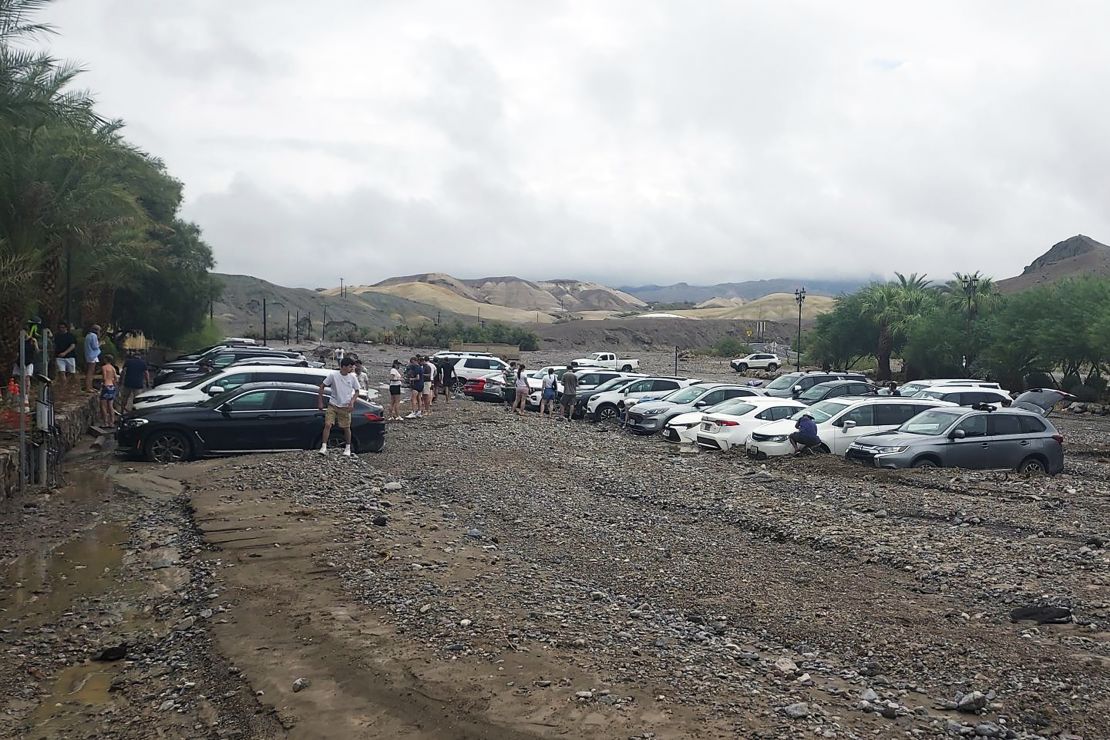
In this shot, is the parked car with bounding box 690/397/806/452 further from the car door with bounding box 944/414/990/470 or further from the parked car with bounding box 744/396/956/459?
the car door with bounding box 944/414/990/470

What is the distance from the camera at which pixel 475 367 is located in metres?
38.4

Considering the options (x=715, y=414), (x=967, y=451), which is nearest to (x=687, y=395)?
(x=715, y=414)

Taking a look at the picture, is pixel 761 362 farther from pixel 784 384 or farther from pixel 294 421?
pixel 294 421

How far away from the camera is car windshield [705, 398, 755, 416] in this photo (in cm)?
2138

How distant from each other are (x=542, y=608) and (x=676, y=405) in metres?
16.8

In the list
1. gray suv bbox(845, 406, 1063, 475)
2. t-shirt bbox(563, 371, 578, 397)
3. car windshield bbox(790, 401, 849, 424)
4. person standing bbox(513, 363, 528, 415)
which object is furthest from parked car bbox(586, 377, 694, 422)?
gray suv bbox(845, 406, 1063, 475)

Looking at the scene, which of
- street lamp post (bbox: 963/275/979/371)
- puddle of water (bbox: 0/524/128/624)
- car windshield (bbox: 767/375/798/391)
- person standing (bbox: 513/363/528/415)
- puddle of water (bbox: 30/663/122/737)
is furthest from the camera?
street lamp post (bbox: 963/275/979/371)

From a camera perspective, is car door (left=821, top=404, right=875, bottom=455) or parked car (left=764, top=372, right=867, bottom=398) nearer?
car door (left=821, top=404, right=875, bottom=455)

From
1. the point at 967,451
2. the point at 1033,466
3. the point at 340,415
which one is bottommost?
the point at 1033,466

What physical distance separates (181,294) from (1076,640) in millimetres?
45438

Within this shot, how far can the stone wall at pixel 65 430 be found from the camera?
42.2ft

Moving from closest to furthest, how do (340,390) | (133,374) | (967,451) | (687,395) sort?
(340,390), (967,451), (133,374), (687,395)

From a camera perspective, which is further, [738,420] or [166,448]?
[738,420]

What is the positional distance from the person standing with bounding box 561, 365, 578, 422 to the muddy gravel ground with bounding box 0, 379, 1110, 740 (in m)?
11.8
